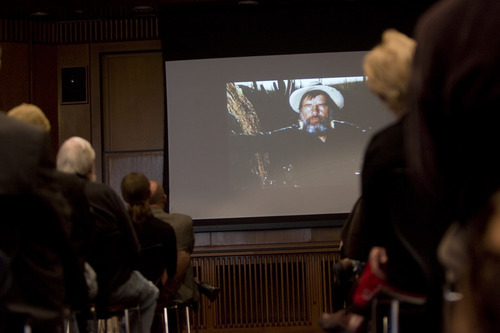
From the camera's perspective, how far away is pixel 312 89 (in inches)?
291

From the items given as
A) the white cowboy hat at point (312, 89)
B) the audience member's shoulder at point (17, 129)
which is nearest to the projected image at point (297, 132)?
the white cowboy hat at point (312, 89)

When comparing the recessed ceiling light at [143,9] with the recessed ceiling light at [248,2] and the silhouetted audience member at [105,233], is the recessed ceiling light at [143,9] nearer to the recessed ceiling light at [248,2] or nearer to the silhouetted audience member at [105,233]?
the recessed ceiling light at [248,2]

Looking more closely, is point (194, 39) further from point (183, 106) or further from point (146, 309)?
point (146, 309)

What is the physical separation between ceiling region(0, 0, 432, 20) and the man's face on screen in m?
0.97

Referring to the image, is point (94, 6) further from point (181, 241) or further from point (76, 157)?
point (76, 157)

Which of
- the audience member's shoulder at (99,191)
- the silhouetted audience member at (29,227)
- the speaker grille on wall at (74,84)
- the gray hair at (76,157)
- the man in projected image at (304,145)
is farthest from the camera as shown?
the speaker grille on wall at (74,84)

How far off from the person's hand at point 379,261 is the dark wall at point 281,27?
205 inches

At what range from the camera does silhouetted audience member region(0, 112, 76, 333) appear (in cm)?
209

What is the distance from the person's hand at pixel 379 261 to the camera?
2.30m

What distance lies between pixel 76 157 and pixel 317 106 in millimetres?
4400

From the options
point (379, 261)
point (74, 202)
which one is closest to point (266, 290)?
point (74, 202)

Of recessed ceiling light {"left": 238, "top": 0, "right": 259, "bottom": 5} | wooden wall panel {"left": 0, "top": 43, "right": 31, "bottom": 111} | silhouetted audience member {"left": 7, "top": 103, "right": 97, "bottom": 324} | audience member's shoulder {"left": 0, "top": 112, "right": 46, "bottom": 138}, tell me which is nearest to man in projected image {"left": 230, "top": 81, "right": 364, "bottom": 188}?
recessed ceiling light {"left": 238, "top": 0, "right": 259, "bottom": 5}

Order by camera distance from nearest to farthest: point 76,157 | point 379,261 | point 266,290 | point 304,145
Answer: point 379,261
point 76,157
point 266,290
point 304,145

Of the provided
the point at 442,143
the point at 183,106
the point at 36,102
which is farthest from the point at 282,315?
the point at 442,143
